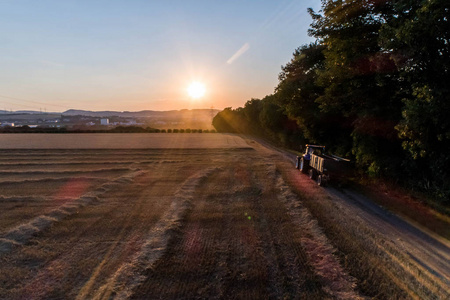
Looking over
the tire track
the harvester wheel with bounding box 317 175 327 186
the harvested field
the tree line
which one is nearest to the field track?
the tire track

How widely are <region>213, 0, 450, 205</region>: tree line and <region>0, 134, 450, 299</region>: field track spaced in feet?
Answer: 8.80

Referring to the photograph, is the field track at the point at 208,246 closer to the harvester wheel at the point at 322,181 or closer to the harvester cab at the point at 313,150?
the harvester wheel at the point at 322,181

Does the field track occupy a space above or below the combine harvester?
below

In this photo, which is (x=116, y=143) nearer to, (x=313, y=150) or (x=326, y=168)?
(x=313, y=150)

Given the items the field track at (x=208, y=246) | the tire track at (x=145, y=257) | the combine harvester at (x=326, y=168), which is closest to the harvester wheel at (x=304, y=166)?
the combine harvester at (x=326, y=168)

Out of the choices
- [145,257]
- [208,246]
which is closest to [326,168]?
[208,246]

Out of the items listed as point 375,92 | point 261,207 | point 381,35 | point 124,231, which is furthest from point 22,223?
point 375,92

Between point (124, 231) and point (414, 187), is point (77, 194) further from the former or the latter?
point (414, 187)

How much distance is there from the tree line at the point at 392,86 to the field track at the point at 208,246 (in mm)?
2683

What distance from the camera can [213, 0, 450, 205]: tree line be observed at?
332 inches

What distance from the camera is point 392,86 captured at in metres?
11.6

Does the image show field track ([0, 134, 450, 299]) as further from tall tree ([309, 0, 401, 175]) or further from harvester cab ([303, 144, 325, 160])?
harvester cab ([303, 144, 325, 160])

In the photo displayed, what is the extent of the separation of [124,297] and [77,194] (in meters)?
8.50

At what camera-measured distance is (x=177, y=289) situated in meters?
5.13
